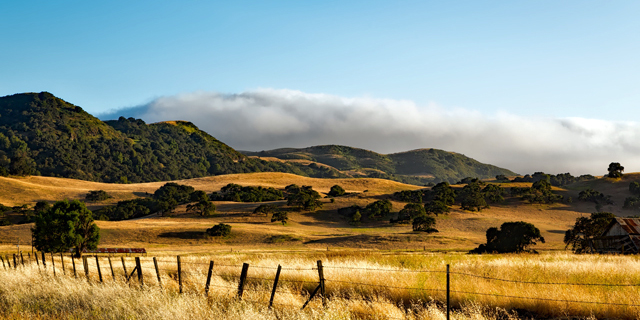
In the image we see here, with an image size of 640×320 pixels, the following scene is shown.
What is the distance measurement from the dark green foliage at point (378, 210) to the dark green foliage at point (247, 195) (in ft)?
122

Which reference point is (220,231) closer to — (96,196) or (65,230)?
(65,230)

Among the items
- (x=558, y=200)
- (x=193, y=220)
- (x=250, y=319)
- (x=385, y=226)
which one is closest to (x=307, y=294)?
(x=250, y=319)

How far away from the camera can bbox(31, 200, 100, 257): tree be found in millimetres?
→ 48938

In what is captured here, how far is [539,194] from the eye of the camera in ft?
370

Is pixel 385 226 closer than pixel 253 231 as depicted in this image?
No

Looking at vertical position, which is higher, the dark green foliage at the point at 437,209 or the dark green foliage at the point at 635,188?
the dark green foliage at the point at 635,188

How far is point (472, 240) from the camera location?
67.4 m

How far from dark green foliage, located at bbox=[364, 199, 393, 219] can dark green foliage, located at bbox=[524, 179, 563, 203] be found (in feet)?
125

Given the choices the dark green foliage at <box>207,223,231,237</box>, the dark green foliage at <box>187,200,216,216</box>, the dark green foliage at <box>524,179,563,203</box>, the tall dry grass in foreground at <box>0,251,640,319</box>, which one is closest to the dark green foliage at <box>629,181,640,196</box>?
the dark green foliage at <box>524,179,563,203</box>

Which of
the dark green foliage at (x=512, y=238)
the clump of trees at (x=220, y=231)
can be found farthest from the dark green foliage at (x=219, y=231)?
the dark green foliage at (x=512, y=238)

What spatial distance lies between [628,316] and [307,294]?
8.48m

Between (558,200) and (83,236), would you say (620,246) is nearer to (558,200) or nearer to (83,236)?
(83,236)

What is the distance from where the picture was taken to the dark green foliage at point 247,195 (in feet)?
400

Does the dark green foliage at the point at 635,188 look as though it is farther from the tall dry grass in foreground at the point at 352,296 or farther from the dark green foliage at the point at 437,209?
the tall dry grass in foreground at the point at 352,296
